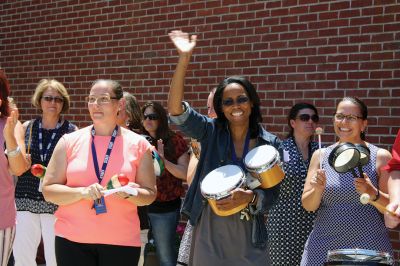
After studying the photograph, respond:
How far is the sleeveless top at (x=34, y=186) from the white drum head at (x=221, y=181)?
2399mm

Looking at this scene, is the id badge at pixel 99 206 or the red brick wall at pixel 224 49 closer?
the id badge at pixel 99 206

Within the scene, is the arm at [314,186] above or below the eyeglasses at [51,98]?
below

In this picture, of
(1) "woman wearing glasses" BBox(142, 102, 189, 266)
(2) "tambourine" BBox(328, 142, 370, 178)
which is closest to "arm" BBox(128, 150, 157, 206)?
(2) "tambourine" BBox(328, 142, 370, 178)

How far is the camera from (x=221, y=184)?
3645 mm

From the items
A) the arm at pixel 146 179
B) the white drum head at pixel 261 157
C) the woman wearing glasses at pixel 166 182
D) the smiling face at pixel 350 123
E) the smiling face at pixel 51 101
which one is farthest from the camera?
the woman wearing glasses at pixel 166 182

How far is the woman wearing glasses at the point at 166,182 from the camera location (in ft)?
20.0

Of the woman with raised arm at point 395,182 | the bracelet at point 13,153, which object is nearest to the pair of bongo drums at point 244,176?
the woman with raised arm at point 395,182

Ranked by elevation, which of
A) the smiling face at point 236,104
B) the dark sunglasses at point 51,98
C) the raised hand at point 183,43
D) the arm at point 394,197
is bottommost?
the arm at point 394,197

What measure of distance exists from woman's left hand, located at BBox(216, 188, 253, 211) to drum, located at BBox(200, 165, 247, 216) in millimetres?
17

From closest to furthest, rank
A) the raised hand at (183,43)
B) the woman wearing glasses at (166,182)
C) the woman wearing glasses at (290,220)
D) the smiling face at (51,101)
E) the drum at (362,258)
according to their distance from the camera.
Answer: the drum at (362,258) < the raised hand at (183,43) < the woman wearing glasses at (290,220) < the smiling face at (51,101) < the woman wearing glasses at (166,182)

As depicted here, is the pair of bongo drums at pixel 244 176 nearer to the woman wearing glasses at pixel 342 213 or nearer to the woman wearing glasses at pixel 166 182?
the woman wearing glasses at pixel 342 213

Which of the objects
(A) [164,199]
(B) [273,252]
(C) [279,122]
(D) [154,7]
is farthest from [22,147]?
(D) [154,7]

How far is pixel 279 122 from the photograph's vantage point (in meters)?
6.34

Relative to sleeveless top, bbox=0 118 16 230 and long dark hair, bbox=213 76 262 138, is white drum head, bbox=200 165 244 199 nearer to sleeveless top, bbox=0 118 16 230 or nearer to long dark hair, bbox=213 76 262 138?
long dark hair, bbox=213 76 262 138
